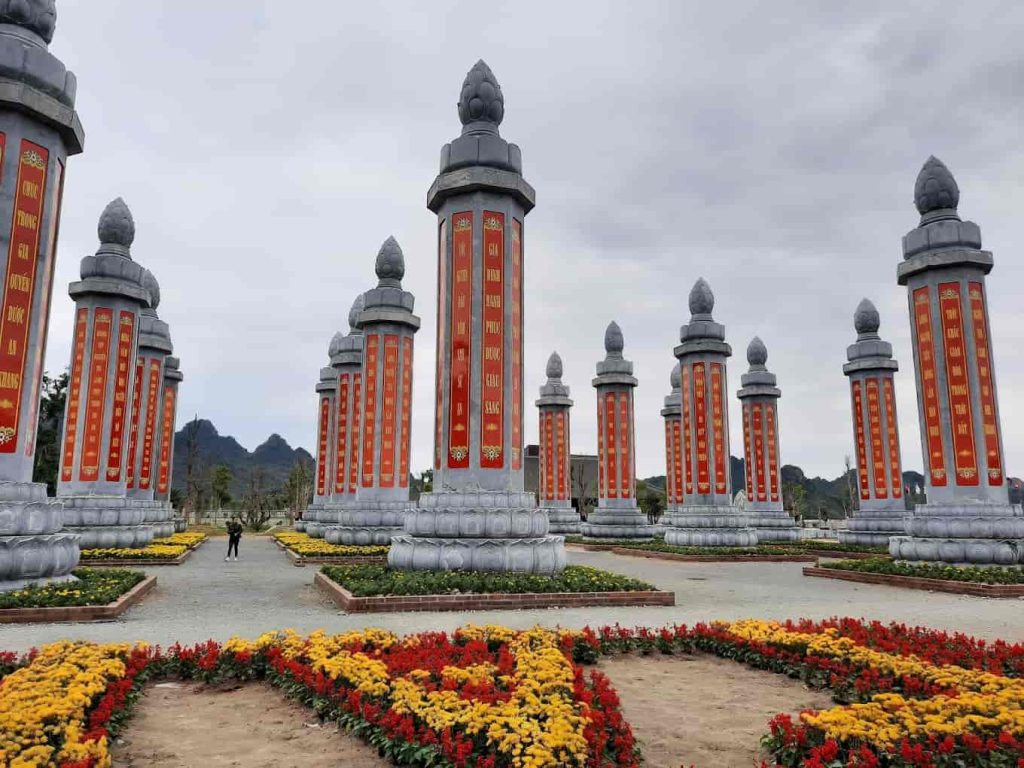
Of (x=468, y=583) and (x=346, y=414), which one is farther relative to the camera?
(x=346, y=414)

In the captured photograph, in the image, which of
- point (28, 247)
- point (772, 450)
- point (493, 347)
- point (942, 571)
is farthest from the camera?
point (772, 450)

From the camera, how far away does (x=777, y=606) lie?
11.9m

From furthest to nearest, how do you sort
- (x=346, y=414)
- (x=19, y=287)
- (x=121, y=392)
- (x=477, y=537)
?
(x=346, y=414)
(x=121, y=392)
(x=477, y=537)
(x=19, y=287)

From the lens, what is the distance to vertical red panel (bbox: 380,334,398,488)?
24484 millimetres

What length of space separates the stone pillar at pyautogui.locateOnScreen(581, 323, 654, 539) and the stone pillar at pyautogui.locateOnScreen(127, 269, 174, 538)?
727 inches

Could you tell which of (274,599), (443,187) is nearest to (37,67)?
(443,187)

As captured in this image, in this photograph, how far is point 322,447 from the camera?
114 ft

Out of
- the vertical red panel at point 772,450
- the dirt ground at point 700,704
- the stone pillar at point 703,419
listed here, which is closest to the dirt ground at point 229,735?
the dirt ground at point 700,704

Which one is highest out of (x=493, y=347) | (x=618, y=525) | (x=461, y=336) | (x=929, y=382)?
(x=461, y=336)

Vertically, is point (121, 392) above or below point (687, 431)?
above

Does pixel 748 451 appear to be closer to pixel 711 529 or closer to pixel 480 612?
pixel 711 529

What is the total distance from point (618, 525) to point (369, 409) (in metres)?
12.6

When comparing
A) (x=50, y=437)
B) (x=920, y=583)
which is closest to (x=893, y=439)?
(x=920, y=583)

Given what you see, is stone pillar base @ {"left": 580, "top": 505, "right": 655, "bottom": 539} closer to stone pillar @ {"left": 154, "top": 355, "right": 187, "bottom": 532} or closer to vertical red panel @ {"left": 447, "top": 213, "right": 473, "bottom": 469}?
vertical red panel @ {"left": 447, "top": 213, "right": 473, "bottom": 469}
